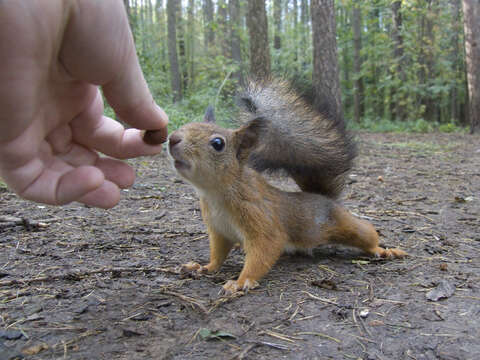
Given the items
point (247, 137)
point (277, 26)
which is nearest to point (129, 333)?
point (247, 137)

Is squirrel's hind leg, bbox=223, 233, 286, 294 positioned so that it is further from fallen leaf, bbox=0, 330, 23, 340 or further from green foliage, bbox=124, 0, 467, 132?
green foliage, bbox=124, 0, 467, 132

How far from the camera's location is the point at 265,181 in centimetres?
250

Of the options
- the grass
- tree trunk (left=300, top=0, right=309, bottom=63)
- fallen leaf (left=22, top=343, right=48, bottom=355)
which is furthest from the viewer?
tree trunk (left=300, top=0, right=309, bottom=63)

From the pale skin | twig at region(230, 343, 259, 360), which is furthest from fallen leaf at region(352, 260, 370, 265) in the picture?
the pale skin

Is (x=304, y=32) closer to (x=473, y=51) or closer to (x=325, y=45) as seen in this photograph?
(x=473, y=51)

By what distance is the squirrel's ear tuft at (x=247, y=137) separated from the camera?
2.25 m

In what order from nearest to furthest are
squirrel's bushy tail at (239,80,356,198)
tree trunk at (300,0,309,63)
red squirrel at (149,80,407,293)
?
red squirrel at (149,80,407,293) < squirrel's bushy tail at (239,80,356,198) < tree trunk at (300,0,309,63)

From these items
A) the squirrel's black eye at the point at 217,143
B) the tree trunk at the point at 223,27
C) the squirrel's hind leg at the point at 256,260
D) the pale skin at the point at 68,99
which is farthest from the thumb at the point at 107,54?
the tree trunk at the point at 223,27

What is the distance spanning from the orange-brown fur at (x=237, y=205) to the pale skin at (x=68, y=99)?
1.33 feet

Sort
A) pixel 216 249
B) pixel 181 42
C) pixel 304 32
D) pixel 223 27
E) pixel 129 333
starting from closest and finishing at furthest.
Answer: pixel 129 333
pixel 216 249
pixel 223 27
pixel 181 42
pixel 304 32

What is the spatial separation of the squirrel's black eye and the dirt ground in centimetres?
67

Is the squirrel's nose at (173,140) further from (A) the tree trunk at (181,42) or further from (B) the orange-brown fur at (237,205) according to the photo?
(A) the tree trunk at (181,42)

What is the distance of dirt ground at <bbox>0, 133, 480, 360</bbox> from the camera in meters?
1.47

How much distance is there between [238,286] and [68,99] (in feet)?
3.60
